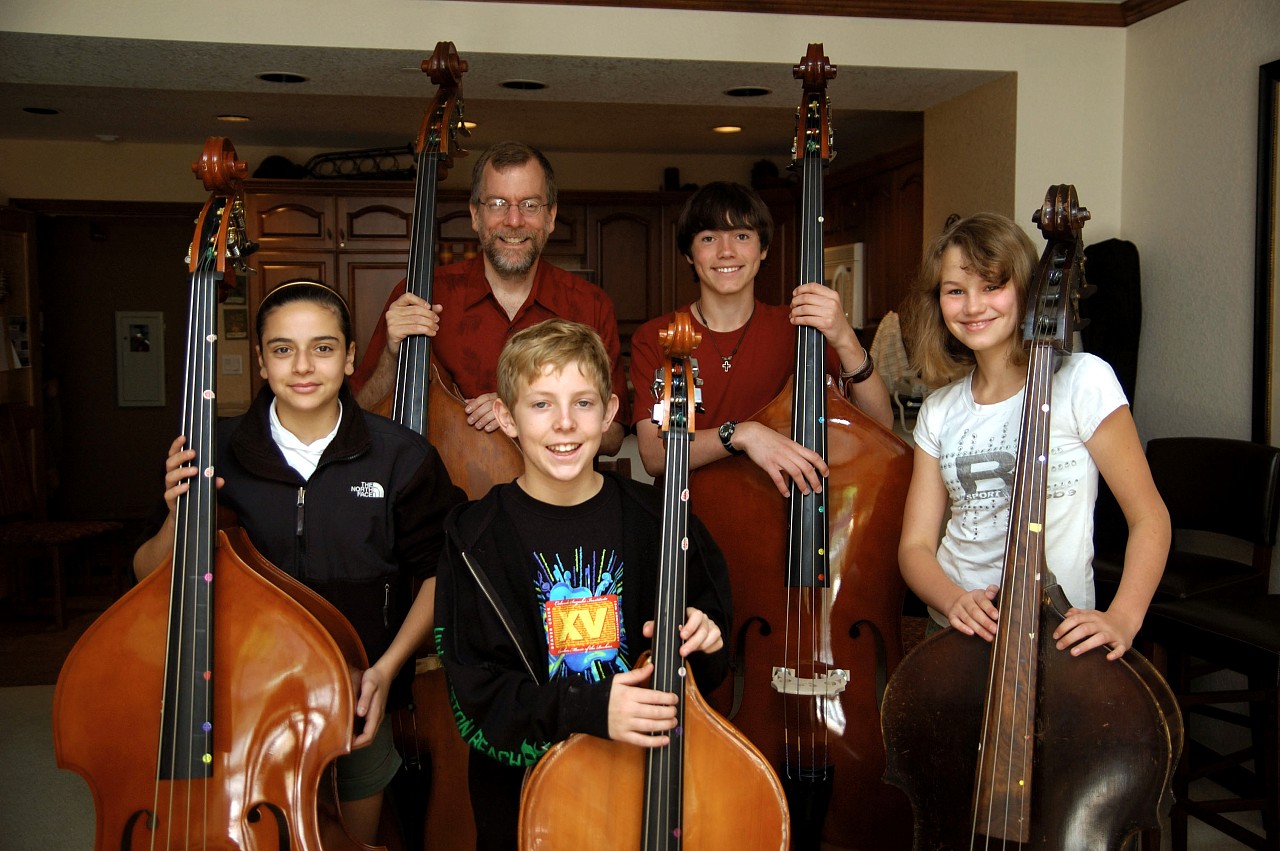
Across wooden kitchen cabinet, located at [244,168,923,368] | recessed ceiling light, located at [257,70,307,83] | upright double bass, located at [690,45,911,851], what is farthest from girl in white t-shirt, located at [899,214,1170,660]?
wooden kitchen cabinet, located at [244,168,923,368]

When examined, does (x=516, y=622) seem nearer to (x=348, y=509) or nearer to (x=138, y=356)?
(x=348, y=509)

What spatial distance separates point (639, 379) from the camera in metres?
2.30

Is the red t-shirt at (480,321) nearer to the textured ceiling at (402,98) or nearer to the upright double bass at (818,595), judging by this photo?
the upright double bass at (818,595)

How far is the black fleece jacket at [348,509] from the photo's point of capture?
175cm

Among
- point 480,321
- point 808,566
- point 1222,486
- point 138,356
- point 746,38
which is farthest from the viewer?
point 138,356

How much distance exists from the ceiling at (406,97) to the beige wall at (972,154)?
7 centimetres

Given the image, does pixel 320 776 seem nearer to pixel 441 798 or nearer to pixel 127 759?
pixel 127 759

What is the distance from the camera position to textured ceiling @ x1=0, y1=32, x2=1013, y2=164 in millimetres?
3221

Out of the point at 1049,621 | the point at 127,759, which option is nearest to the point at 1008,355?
the point at 1049,621

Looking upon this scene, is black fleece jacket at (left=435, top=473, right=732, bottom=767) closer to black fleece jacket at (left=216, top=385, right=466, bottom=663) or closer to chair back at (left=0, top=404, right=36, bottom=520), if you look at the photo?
black fleece jacket at (left=216, top=385, right=466, bottom=663)

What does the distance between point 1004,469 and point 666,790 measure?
808 mm

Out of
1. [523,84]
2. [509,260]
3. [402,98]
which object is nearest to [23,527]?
[402,98]

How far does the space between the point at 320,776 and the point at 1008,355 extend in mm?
1282

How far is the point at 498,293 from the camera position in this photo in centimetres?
243
